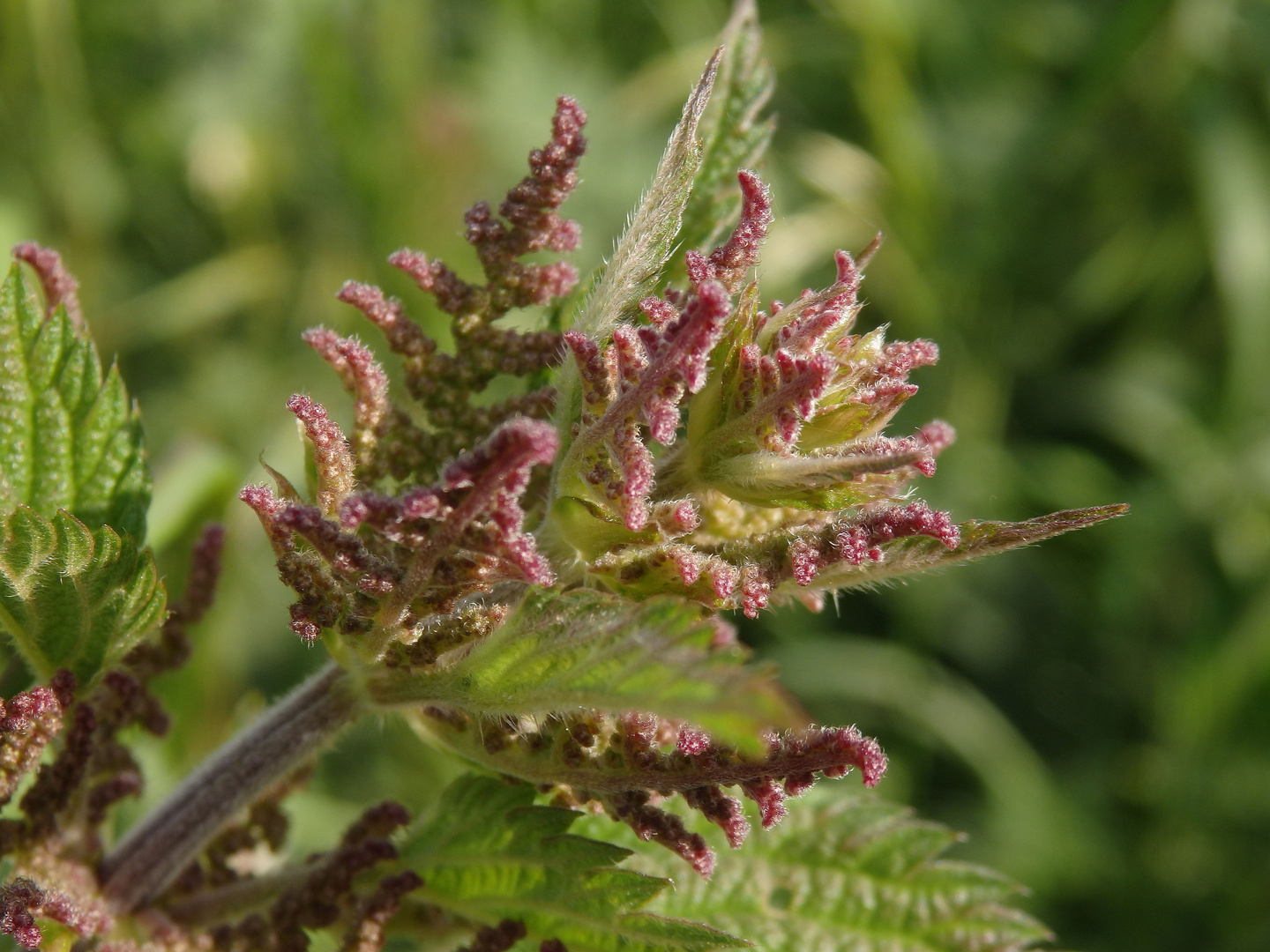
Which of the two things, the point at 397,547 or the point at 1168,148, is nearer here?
the point at 397,547

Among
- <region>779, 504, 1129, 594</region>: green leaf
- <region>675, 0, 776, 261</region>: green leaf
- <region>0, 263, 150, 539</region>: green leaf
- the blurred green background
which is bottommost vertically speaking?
<region>0, 263, 150, 539</region>: green leaf

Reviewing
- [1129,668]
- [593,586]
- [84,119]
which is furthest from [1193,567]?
[84,119]

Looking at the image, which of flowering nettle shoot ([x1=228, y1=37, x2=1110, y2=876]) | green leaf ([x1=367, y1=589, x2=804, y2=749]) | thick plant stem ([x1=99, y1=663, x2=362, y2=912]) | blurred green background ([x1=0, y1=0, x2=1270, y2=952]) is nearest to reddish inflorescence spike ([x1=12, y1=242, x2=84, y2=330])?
flowering nettle shoot ([x1=228, y1=37, x2=1110, y2=876])

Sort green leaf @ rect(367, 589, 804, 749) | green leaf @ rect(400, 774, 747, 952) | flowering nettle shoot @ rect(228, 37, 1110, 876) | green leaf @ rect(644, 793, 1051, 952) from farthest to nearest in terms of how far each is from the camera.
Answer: green leaf @ rect(644, 793, 1051, 952), green leaf @ rect(400, 774, 747, 952), flowering nettle shoot @ rect(228, 37, 1110, 876), green leaf @ rect(367, 589, 804, 749)

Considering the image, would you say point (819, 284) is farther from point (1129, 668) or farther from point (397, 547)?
point (397, 547)

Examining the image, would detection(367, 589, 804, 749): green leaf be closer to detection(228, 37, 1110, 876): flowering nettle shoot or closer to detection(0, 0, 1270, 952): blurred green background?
detection(228, 37, 1110, 876): flowering nettle shoot

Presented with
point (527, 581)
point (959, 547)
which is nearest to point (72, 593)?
point (527, 581)

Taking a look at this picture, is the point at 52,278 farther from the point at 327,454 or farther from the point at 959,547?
the point at 959,547

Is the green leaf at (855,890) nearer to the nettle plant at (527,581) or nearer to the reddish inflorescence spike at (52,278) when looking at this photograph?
the nettle plant at (527,581)
